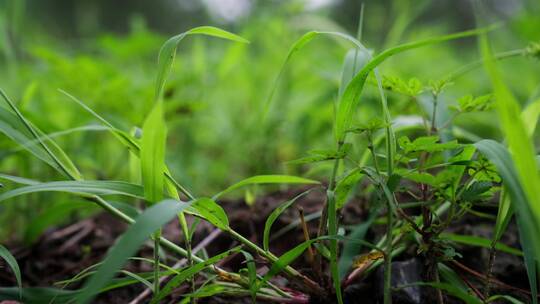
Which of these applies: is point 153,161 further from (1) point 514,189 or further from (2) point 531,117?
(2) point 531,117

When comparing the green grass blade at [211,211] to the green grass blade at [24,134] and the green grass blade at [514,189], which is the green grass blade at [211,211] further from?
the green grass blade at [514,189]

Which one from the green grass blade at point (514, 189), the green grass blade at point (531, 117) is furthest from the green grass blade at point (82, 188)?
the green grass blade at point (531, 117)

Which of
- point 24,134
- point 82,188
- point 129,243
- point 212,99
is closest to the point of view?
point 129,243

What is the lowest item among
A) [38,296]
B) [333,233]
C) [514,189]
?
[38,296]

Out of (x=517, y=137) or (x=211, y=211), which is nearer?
(x=517, y=137)

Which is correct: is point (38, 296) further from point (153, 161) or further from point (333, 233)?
point (333, 233)

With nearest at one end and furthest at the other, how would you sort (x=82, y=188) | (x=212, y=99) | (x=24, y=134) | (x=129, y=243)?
(x=129, y=243)
(x=82, y=188)
(x=24, y=134)
(x=212, y=99)

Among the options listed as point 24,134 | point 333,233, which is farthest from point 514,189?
point 24,134

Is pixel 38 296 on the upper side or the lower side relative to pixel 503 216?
lower
